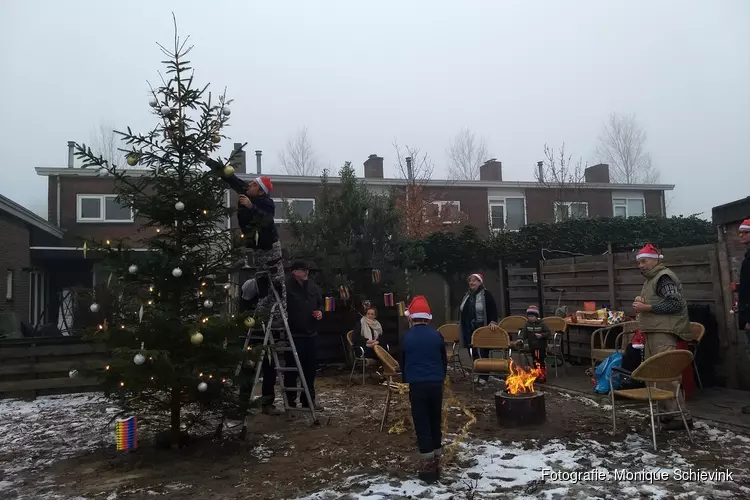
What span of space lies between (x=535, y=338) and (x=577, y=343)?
7.68 feet

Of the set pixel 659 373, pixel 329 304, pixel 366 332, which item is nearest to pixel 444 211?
pixel 329 304

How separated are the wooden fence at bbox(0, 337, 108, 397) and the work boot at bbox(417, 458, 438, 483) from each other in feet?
19.8

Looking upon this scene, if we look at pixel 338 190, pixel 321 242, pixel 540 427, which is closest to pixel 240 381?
pixel 540 427

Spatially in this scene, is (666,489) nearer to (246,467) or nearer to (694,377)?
(246,467)

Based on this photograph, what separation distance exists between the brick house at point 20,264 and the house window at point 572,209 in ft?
57.8

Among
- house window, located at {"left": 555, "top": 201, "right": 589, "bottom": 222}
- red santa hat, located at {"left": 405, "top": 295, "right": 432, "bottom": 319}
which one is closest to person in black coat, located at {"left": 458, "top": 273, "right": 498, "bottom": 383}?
red santa hat, located at {"left": 405, "top": 295, "right": 432, "bottom": 319}

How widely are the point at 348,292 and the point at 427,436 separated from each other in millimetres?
6365

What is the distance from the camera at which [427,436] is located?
465cm

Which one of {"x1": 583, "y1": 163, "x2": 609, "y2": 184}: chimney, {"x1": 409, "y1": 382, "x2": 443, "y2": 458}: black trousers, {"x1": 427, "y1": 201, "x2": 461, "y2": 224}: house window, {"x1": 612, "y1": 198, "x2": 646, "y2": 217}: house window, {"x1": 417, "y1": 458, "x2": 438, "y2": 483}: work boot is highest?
{"x1": 583, "y1": 163, "x2": 609, "y2": 184}: chimney

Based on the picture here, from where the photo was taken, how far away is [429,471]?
4.55 metres

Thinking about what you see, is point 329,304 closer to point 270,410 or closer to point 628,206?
point 270,410

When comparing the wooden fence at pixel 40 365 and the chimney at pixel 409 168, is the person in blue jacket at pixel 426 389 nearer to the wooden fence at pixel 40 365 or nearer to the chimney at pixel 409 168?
the wooden fence at pixel 40 365

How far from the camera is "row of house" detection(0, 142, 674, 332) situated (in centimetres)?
1578

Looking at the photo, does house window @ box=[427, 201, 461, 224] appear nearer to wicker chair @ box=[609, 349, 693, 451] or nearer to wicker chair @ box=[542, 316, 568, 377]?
wicker chair @ box=[542, 316, 568, 377]
